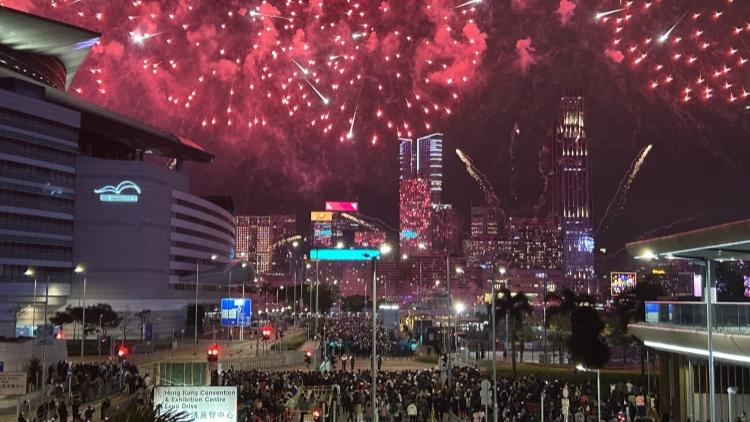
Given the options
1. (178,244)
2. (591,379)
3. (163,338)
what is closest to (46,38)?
(178,244)

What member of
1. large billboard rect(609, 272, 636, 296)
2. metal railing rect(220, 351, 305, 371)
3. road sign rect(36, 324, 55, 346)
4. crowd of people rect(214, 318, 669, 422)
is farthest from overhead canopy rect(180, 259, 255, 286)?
crowd of people rect(214, 318, 669, 422)

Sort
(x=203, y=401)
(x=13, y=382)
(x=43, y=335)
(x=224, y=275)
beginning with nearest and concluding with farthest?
1. (x=203, y=401)
2. (x=13, y=382)
3. (x=43, y=335)
4. (x=224, y=275)

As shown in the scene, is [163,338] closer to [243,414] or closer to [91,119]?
[91,119]

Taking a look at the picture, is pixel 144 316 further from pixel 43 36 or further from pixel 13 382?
pixel 13 382

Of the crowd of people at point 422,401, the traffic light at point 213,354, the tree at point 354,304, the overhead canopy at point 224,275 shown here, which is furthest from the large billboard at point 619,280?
the traffic light at point 213,354

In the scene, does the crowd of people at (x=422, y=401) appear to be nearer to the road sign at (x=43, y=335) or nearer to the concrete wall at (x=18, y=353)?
the road sign at (x=43, y=335)

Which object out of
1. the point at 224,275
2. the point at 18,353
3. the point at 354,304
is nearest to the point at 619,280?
the point at 224,275
